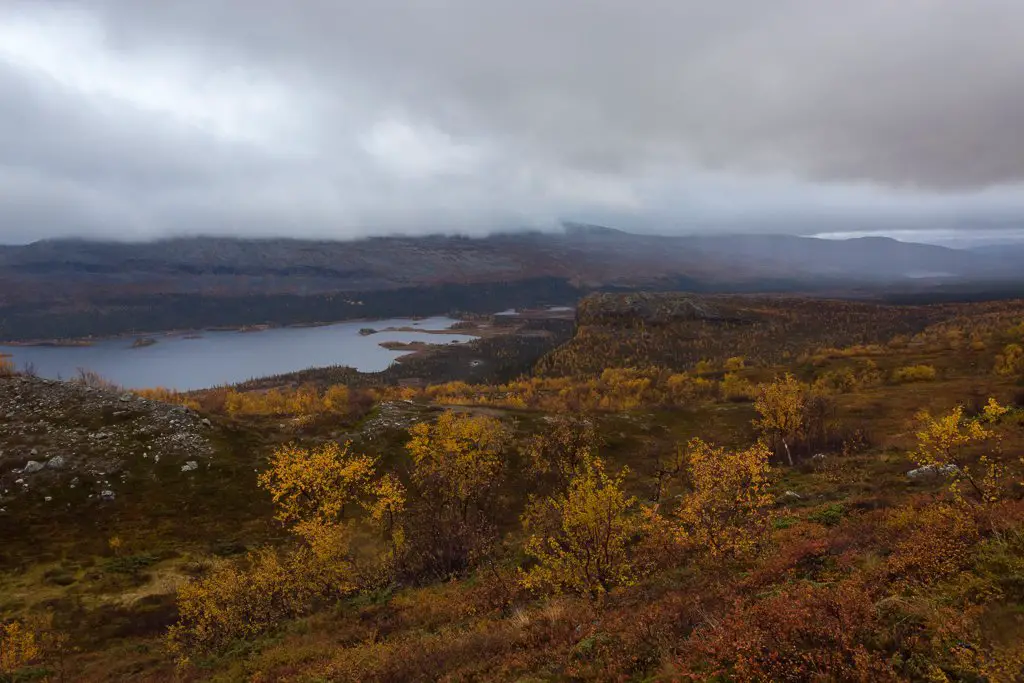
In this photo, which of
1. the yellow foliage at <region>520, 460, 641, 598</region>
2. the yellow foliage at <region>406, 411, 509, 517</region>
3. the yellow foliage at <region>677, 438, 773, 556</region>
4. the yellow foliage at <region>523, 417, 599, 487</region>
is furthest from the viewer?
the yellow foliage at <region>523, 417, 599, 487</region>

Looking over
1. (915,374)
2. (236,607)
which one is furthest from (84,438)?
(915,374)

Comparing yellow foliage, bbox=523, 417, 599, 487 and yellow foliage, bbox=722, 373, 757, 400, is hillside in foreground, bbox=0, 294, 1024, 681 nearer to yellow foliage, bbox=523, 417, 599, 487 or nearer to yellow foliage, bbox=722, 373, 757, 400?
yellow foliage, bbox=523, 417, 599, 487

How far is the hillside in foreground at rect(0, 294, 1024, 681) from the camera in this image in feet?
38.9

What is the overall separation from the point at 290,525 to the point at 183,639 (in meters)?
20.8

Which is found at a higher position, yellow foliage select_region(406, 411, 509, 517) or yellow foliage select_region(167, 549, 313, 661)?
yellow foliage select_region(406, 411, 509, 517)

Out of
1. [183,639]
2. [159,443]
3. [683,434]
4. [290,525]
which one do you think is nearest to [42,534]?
[159,443]

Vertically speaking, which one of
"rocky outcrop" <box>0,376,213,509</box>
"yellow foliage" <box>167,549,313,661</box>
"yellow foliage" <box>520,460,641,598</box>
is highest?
"yellow foliage" <box>520,460,641,598</box>

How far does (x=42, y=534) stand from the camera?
41.6 m

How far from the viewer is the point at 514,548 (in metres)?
33.8

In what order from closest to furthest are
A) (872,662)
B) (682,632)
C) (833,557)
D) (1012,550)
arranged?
(872,662)
(1012,550)
(682,632)
(833,557)

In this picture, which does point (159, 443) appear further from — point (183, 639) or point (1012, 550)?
point (1012, 550)

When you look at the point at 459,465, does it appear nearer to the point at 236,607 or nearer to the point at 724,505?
the point at 236,607

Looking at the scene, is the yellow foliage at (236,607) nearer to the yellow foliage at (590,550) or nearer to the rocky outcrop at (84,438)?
the yellow foliage at (590,550)

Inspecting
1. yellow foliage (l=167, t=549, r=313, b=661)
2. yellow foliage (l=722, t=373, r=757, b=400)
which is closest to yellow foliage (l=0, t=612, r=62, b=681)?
yellow foliage (l=167, t=549, r=313, b=661)
